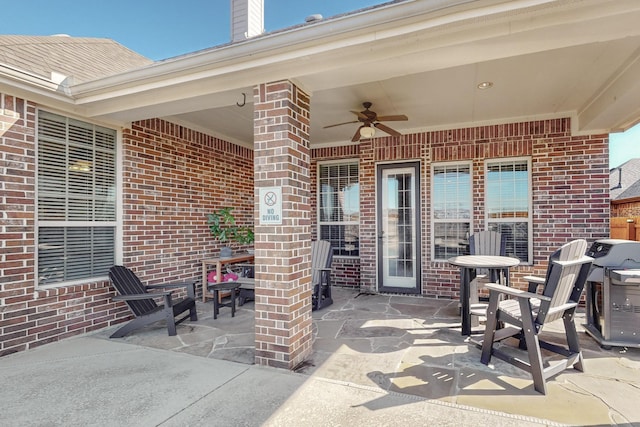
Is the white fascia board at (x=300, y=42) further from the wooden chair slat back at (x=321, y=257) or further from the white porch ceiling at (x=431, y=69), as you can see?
the wooden chair slat back at (x=321, y=257)

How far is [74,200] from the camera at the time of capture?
3.84 metres

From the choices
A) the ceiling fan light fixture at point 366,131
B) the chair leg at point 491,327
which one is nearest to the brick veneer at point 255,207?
the ceiling fan light fixture at point 366,131

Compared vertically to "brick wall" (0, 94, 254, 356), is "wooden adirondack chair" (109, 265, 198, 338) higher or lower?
lower

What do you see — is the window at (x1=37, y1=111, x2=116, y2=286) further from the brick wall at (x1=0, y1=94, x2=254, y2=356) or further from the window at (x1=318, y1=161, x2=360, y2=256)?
the window at (x1=318, y1=161, x2=360, y2=256)

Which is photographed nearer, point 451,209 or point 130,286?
point 130,286

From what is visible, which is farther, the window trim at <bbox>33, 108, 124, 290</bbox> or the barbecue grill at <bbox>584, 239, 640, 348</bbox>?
the window trim at <bbox>33, 108, 124, 290</bbox>

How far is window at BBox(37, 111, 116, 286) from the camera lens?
358 cm

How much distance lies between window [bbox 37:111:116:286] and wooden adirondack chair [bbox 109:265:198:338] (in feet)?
1.28

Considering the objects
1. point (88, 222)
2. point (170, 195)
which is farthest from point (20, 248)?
point (170, 195)

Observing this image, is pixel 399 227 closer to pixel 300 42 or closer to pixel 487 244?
pixel 487 244

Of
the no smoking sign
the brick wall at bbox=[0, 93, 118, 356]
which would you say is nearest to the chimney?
the brick wall at bbox=[0, 93, 118, 356]

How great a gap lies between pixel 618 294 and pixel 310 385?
312cm

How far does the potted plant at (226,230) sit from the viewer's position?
18.4 ft

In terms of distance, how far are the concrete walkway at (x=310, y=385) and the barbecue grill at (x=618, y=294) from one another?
15 cm
